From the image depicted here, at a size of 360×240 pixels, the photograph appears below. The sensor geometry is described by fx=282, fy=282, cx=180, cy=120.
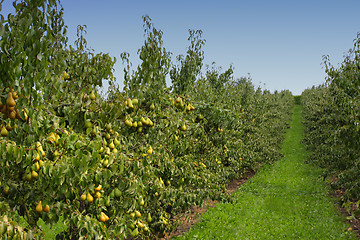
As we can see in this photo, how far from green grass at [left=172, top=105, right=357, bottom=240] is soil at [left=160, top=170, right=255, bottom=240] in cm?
35

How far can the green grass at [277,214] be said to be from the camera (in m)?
8.84

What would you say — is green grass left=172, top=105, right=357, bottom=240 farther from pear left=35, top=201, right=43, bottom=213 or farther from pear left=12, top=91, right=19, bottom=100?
pear left=12, top=91, right=19, bottom=100

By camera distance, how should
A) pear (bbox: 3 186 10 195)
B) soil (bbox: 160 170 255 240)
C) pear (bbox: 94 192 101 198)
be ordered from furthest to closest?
soil (bbox: 160 170 255 240) → pear (bbox: 94 192 101 198) → pear (bbox: 3 186 10 195)

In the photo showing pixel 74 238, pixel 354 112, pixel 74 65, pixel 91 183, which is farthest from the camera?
pixel 354 112

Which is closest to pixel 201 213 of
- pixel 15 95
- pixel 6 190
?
pixel 6 190

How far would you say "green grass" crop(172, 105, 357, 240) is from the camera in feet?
29.0

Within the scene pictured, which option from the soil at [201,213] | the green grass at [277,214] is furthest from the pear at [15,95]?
the green grass at [277,214]

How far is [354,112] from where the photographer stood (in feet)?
20.1

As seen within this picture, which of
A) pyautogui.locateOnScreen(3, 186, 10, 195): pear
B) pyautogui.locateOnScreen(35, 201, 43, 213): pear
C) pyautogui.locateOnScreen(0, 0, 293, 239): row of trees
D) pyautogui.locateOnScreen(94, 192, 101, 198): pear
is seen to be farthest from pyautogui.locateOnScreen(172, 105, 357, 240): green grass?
pyautogui.locateOnScreen(3, 186, 10, 195): pear

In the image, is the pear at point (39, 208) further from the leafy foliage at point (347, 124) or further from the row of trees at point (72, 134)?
the leafy foliage at point (347, 124)

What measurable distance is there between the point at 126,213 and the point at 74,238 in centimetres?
80

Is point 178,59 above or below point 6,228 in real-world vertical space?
above

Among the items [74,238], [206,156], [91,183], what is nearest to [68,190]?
[91,183]

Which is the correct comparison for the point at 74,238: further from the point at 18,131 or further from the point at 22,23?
the point at 22,23
